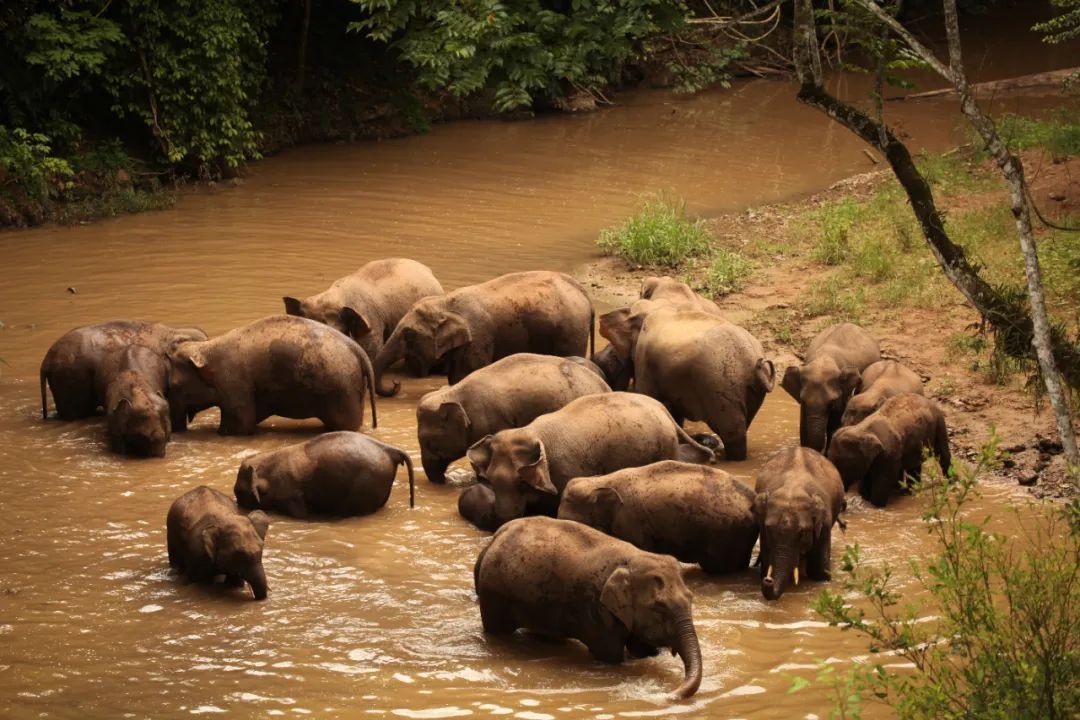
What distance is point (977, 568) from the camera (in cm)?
573

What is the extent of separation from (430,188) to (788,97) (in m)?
10.1

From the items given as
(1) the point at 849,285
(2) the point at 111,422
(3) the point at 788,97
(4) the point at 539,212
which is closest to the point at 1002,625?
(2) the point at 111,422

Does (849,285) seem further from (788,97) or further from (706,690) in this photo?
(788,97)

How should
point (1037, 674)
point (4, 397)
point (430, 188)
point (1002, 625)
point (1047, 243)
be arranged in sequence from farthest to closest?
point (430, 188) < point (1047, 243) < point (4, 397) < point (1002, 625) < point (1037, 674)

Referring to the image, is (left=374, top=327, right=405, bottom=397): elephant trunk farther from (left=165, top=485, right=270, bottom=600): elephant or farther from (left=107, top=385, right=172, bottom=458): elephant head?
(left=165, top=485, right=270, bottom=600): elephant

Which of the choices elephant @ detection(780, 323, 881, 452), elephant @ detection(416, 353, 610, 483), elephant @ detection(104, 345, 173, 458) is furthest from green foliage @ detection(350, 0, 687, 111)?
elephant @ detection(104, 345, 173, 458)

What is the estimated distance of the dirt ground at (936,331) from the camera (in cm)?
997

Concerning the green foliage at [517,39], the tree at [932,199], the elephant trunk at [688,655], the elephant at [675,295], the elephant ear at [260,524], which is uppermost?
the green foliage at [517,39]

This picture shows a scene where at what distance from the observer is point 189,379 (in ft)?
34.8

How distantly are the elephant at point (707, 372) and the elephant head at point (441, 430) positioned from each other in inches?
62.4

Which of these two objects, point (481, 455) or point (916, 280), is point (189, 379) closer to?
point (481, 455)

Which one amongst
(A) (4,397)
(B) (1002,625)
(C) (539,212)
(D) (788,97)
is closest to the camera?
(B) (1002,625)

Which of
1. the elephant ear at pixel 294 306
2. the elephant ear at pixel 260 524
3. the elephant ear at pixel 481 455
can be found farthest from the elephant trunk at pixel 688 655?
the elephant ear at pixel 294 306

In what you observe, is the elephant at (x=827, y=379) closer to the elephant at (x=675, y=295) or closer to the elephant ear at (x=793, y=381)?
the elephant ear at (x=793, y=381)
